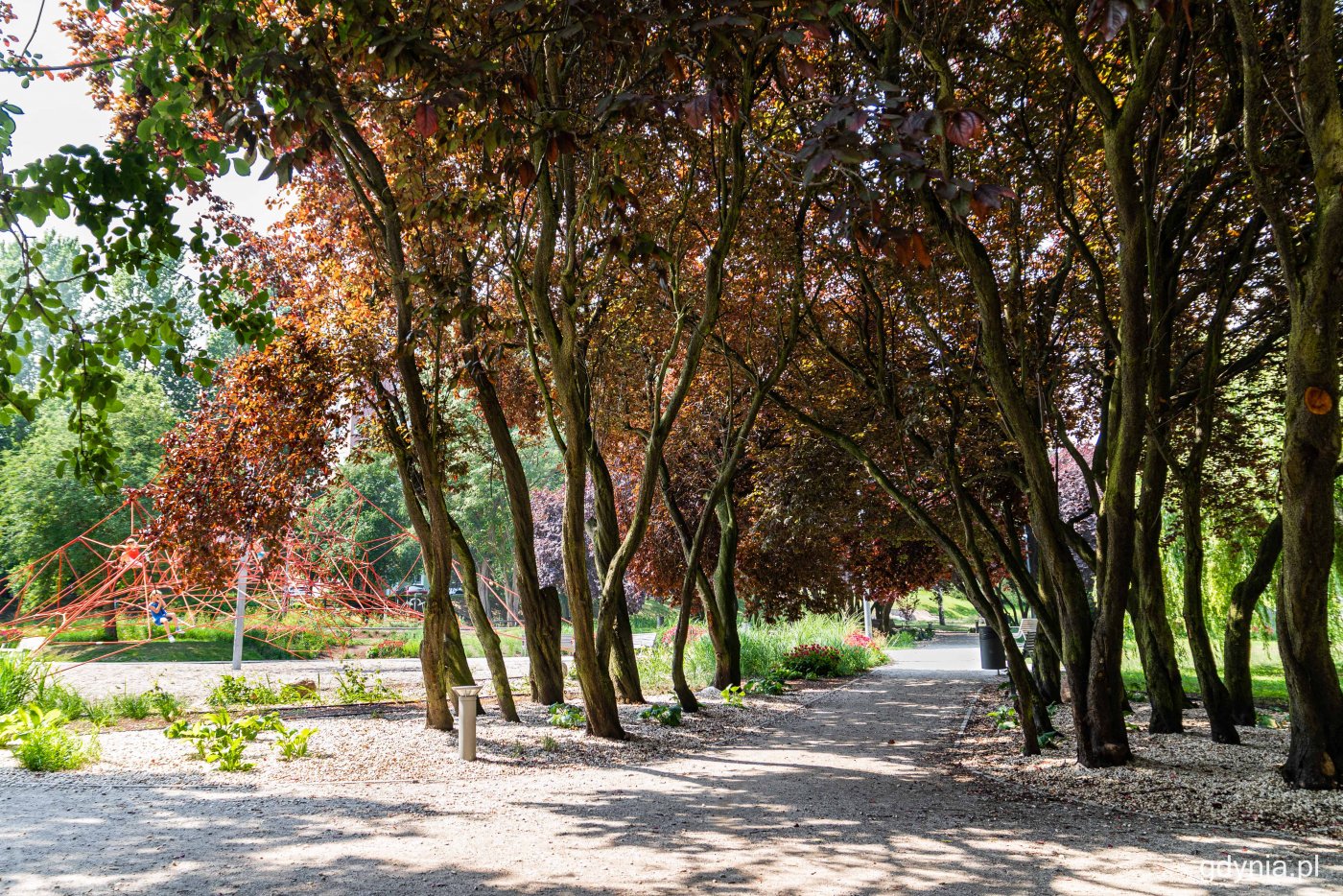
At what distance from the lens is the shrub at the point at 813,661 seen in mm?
16438

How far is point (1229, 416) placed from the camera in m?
9.15

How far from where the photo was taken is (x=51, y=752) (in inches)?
252

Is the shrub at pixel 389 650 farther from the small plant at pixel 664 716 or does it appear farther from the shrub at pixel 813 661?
the small plant at pixel 664 716

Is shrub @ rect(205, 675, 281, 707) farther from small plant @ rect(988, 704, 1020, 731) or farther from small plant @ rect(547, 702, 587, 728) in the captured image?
small plant @ rect(988, 704, 1020, 731)

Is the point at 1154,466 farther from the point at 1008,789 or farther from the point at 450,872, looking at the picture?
the point at 450,872

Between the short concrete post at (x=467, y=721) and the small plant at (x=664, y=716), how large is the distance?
9.19 ft

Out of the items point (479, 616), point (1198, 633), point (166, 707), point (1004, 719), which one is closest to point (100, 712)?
point (166, 707)

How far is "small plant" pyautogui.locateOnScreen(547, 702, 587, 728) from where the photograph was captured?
351 inches

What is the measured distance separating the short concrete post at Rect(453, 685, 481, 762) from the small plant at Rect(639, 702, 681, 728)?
9.19ft

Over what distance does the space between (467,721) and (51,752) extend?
10.0ft

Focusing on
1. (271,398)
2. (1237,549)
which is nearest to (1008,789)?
(271,398)

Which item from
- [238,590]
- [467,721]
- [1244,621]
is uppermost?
[1244,621]

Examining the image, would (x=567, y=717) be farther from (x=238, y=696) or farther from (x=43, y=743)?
(x=238, y=696)

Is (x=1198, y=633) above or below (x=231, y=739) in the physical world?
above
